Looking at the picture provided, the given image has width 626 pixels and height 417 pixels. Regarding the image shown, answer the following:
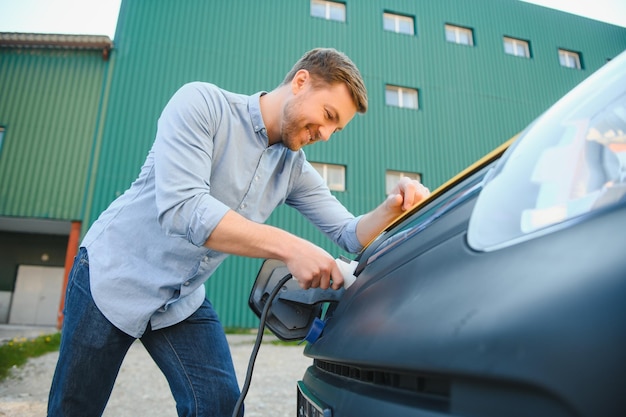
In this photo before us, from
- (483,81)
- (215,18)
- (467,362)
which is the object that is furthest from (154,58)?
(467,362)

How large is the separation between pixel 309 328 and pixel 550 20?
16545 millimetres

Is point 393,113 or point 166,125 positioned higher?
point 393,113

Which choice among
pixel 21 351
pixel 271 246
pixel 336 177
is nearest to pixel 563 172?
pixel 271 246

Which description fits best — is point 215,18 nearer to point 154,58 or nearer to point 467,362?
point 154,58

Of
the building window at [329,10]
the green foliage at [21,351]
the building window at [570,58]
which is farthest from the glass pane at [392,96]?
the green foliage at [21,351]

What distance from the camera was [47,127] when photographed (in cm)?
978

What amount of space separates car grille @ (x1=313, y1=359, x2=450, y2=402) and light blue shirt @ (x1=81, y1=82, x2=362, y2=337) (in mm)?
545

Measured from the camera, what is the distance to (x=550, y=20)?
45.3ft

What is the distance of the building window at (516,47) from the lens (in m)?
13.1

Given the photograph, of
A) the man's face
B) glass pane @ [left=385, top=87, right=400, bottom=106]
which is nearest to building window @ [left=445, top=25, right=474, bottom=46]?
glass pane @ [left=385, top=87, right=400, bottom=106]

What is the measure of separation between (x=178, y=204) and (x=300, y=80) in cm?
70

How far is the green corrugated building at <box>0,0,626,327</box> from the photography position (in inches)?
372

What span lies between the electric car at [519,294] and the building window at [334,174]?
9469 mm

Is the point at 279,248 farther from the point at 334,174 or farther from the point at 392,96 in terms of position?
the point at 392,96
